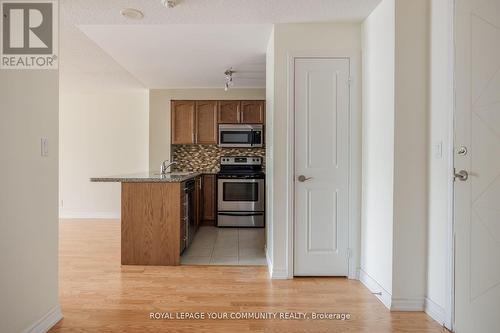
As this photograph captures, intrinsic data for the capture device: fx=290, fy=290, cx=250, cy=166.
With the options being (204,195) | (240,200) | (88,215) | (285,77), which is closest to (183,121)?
(204,195)

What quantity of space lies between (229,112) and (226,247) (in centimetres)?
237

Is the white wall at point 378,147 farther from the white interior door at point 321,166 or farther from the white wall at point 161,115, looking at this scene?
the white wall at point 161,115

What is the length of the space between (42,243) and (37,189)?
0.34 meters

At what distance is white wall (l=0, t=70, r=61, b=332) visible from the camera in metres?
1.53

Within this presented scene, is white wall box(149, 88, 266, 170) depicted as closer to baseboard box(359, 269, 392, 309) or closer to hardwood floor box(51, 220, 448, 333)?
hardwood floor box(51, 220, 448, 333)

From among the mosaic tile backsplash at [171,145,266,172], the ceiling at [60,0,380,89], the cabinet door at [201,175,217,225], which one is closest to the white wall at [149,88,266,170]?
the mosaic tile backsplash at [171,145,266,172]

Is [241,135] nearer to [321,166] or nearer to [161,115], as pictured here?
[161,115]

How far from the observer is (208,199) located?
192 inches

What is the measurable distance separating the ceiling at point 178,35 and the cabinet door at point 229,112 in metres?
0.65

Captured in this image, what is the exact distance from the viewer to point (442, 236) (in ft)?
6.29

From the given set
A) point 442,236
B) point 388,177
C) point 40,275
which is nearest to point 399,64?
point 388,177

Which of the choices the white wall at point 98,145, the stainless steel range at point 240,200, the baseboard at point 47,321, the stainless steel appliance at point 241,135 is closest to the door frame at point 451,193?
the baseboard at point 47,321

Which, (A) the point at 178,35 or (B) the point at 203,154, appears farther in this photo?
(B) the point at 203,154

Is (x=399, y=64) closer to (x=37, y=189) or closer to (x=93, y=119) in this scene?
(x=37, y=189)
